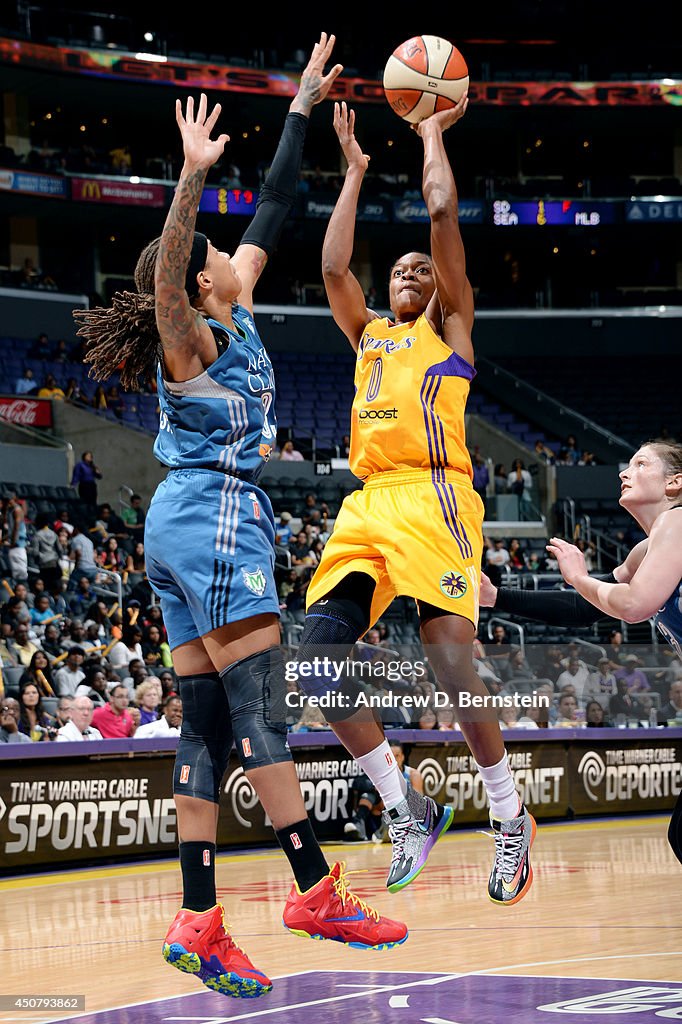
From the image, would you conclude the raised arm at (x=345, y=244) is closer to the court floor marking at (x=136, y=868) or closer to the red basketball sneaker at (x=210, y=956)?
the red basketball sneaker at (x=210, y=956)

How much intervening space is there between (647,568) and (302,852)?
174 cm

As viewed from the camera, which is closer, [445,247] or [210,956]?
[210,956]

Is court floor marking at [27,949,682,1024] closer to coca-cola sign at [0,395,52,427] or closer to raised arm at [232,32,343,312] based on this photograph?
raised arm at [232,32,343,312]

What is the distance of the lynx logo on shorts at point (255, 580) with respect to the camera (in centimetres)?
478

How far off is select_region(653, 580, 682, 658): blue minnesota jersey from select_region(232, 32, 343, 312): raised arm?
2.17 m

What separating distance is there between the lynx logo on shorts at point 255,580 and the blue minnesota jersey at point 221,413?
0.41 meters

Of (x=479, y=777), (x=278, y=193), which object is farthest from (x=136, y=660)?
(x=278, y=193)

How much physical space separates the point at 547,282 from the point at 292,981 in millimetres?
29643

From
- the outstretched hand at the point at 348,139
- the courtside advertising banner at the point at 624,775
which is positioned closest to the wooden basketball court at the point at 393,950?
the courtside advertising banner at the point at 624,775

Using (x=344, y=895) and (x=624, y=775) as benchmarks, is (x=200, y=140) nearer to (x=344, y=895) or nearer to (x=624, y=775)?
(x=344, y=895)

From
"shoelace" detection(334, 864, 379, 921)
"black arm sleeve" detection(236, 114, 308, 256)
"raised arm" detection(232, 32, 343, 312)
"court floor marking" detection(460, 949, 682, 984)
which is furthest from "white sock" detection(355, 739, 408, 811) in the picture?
"black arm sleeve" detection(236, 114, 308, 256)

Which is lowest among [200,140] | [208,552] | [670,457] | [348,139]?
[208,552]

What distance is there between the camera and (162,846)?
1202 cm

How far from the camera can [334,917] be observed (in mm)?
4773
